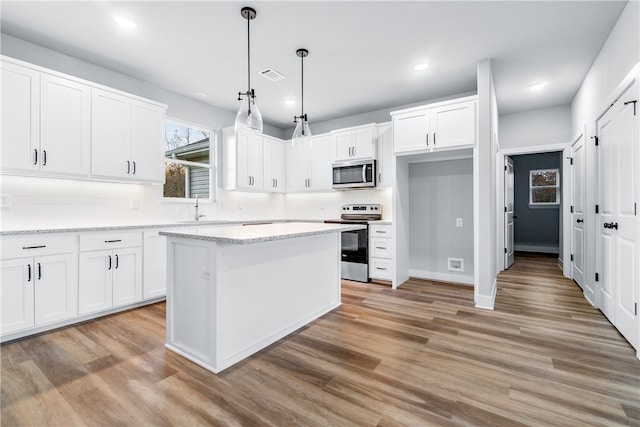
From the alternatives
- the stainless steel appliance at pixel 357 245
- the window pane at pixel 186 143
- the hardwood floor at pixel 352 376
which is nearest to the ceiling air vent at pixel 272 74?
the window pane at pixel 186 143

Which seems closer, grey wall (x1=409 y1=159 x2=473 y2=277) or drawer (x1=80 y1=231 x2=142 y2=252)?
drawer (x1=80 y1=231 x2=142 y2=252)

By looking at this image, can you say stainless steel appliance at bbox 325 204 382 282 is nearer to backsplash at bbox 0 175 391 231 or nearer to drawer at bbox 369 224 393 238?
drawer at bbox 369 224 393 238

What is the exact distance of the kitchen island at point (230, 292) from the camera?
211 cm

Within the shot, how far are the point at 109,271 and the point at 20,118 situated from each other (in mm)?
1613

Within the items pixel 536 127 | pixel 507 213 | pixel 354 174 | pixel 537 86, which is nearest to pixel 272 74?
pixel 354 174

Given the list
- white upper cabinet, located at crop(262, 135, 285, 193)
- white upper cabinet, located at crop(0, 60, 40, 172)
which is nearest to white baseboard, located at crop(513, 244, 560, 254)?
white upper cabinet, located at crop(262, 135, 285, 193)

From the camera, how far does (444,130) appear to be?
386 cm

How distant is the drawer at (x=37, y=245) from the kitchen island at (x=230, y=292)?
1268 mm

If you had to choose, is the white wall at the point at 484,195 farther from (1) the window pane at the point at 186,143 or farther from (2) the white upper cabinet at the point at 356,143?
(1) the window pane at the point at 186,143

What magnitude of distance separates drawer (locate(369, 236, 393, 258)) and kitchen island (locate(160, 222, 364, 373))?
1900mm

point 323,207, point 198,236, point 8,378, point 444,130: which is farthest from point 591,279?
point 8,378

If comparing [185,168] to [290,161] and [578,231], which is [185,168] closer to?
[290,161]

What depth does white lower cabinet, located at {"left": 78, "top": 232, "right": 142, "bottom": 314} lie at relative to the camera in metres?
2.99

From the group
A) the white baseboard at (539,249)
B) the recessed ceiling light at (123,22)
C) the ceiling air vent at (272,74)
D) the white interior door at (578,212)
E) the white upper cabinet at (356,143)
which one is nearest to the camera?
the recessed ceiling light at (123,22)
